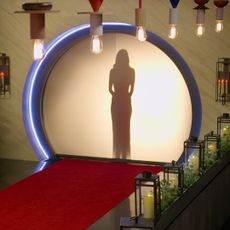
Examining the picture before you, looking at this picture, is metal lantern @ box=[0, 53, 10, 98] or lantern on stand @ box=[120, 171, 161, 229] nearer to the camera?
lantern on stand @ box=[120, 171, 161, 229]

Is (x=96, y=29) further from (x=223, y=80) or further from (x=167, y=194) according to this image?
(x=223, y=80)

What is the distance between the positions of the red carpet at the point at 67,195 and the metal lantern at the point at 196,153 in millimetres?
1558

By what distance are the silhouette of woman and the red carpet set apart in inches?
14.7

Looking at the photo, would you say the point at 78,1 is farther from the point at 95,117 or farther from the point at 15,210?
the point at 15,210

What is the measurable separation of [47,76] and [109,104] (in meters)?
1.30

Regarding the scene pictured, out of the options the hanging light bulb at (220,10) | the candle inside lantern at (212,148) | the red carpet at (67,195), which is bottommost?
the red carpet at (67,195)

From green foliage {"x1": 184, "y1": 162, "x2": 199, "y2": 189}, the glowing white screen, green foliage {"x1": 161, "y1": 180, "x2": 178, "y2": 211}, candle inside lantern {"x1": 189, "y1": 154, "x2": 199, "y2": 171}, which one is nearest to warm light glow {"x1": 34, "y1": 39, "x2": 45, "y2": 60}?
green foliage {"x1": 161, "y1": 180, "x2": 178, "y2": 211}

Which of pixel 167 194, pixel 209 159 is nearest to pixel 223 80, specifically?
pixel 209 159

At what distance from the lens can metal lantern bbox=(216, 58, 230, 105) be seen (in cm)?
1007

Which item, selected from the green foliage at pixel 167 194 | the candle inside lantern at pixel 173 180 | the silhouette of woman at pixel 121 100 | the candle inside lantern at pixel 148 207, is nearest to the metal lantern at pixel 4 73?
the silhouette of woman at pixel 121 100

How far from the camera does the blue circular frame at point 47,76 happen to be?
10.3 m

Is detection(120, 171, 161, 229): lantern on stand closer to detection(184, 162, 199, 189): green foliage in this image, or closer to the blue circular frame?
detection(184, 162, 199, 189): green foliage

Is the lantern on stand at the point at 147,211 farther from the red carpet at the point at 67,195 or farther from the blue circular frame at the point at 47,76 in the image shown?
the blue circular frame at the point at 47,76

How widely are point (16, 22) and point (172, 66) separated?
303 cm
